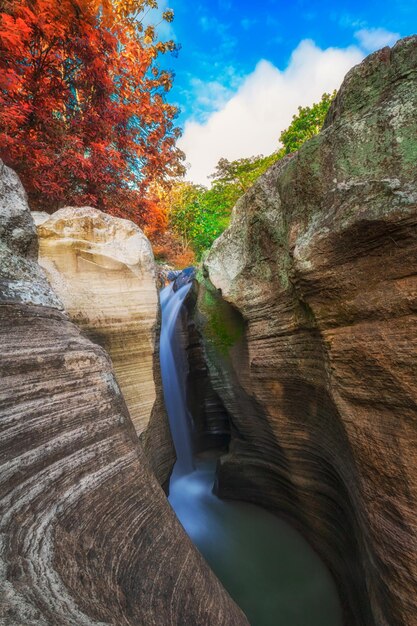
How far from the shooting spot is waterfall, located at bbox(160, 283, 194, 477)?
697 centimetres

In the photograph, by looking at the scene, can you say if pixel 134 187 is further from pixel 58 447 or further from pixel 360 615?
pixel 360 615

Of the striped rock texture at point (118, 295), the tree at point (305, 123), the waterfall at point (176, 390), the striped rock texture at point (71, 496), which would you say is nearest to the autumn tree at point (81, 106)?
the striped rock texture at point (118, 295)

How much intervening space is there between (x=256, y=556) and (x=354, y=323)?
3992mm

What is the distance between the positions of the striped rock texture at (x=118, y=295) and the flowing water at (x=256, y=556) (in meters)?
1.04

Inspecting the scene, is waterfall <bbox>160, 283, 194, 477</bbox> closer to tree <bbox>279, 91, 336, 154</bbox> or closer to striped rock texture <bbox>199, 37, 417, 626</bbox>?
striped rock texture <bbox>199, 37, 417, 626</bbox>

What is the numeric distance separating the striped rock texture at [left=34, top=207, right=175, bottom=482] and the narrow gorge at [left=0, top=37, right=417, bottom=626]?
38mm

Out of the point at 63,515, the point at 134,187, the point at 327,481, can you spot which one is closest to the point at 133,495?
the point at 63,515

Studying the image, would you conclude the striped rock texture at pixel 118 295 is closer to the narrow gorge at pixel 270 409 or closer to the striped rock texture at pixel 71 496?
the narrow gorge at pixel 270 409

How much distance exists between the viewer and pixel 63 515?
1827mm

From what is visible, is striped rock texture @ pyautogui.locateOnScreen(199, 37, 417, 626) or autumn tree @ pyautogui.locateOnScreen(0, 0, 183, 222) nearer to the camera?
striped rock texture @ pyautogui.locateOnScreen(199, 37, 417, 626)

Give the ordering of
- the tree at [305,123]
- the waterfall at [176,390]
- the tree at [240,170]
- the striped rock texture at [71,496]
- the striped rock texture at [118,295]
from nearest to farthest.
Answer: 1. the striped rock texture at [71,496]
2. the striped rock texture at [118,295]
3. the waterfall at [176,390]
4. the tree at [305,123]
5. the tree at [240,170]

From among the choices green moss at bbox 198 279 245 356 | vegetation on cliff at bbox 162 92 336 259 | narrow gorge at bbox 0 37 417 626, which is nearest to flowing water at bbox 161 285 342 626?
narrow gorge at bbox 0 37 417 626

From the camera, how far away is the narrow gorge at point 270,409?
6.04ft

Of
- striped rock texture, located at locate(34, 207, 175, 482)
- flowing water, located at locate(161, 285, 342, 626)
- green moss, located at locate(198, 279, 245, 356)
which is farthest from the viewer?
green moss, located at locate(198, 279, 245, 356)
